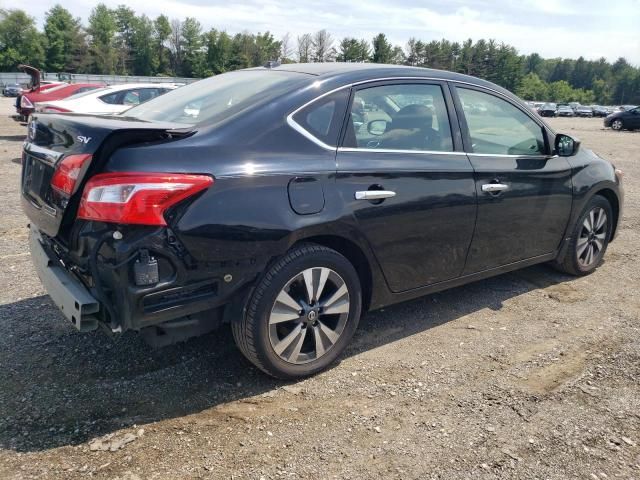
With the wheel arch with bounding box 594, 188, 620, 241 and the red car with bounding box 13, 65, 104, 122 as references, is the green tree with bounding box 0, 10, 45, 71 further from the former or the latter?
the wheel arch with bounding box 594, 188, 620, 241

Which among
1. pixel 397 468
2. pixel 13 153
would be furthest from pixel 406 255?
pixel 13 153

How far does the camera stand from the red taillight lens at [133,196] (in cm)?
242

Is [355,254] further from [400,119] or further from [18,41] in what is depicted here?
[18,41]

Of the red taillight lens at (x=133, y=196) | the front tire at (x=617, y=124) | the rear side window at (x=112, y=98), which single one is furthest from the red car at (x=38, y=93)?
the front tire at (x=617, y=124)

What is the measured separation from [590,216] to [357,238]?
2.75 meters

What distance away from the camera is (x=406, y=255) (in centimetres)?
339

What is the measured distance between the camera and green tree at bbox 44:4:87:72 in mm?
90000

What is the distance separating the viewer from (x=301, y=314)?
3.00m

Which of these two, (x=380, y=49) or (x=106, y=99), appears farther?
(x=380, y=49)

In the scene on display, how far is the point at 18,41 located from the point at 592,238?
10644 centimetres

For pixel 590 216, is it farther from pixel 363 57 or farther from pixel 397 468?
pixel 363 57

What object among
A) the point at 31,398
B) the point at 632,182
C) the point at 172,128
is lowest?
the point at 31,398

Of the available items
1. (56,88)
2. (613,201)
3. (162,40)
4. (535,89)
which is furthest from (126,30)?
(613,201)

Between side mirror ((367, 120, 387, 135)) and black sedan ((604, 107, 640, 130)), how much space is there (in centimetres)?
3114
